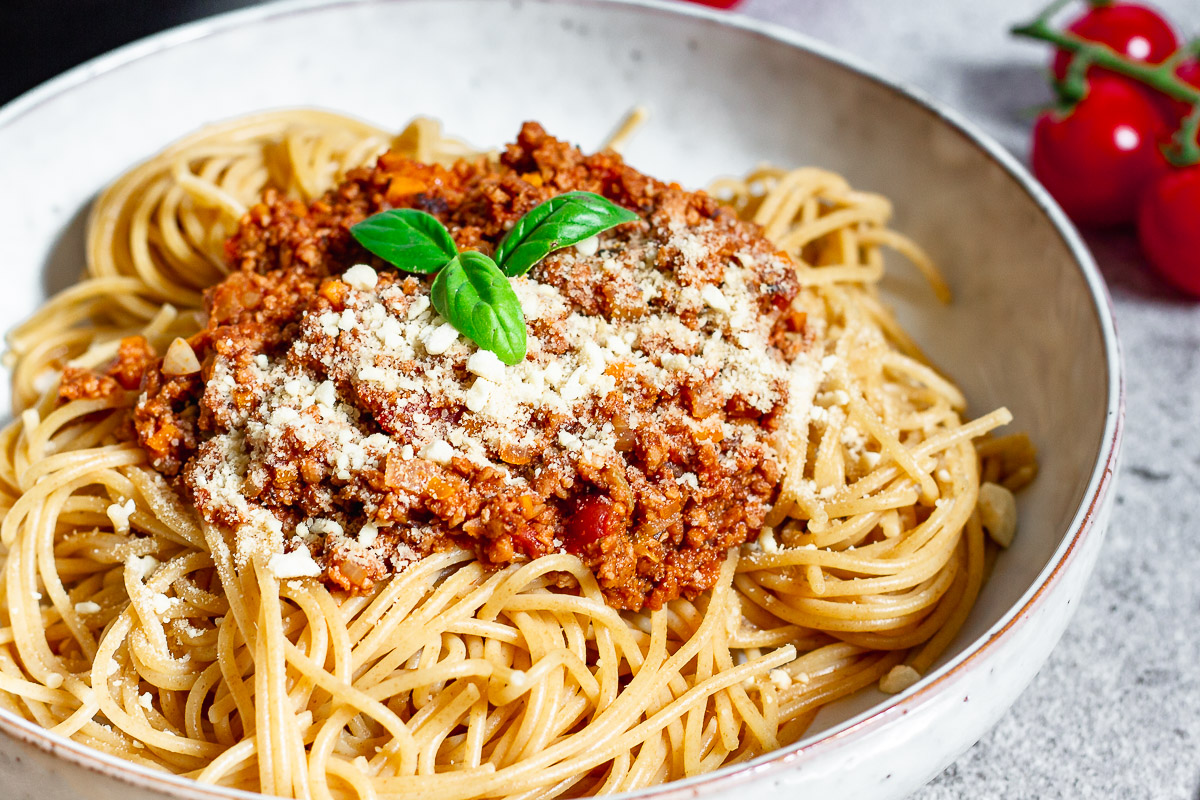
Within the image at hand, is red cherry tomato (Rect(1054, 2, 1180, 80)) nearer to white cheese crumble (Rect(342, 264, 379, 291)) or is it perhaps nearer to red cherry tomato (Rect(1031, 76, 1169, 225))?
red cherry tomato (Rect(1031, 76, 1169, 225))

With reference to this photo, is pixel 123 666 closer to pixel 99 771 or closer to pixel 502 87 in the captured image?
pixel 99 771

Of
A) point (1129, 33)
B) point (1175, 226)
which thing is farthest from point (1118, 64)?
point (1175, 226)

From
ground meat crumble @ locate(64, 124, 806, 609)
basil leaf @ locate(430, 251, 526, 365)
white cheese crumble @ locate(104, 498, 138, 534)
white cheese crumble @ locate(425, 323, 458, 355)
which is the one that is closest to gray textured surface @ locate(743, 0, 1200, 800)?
ground meat crumble @ locate(64, 124, 806, 609)

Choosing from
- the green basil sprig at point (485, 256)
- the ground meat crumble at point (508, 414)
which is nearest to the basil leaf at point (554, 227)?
the green basil sprig at point (485, 256)

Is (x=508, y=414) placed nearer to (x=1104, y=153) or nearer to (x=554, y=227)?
(x=554, y=227)

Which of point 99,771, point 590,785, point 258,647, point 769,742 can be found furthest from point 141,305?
point 769,742

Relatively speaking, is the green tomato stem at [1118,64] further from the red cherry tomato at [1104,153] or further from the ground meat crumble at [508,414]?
the ground meat crumble at [508,414]
